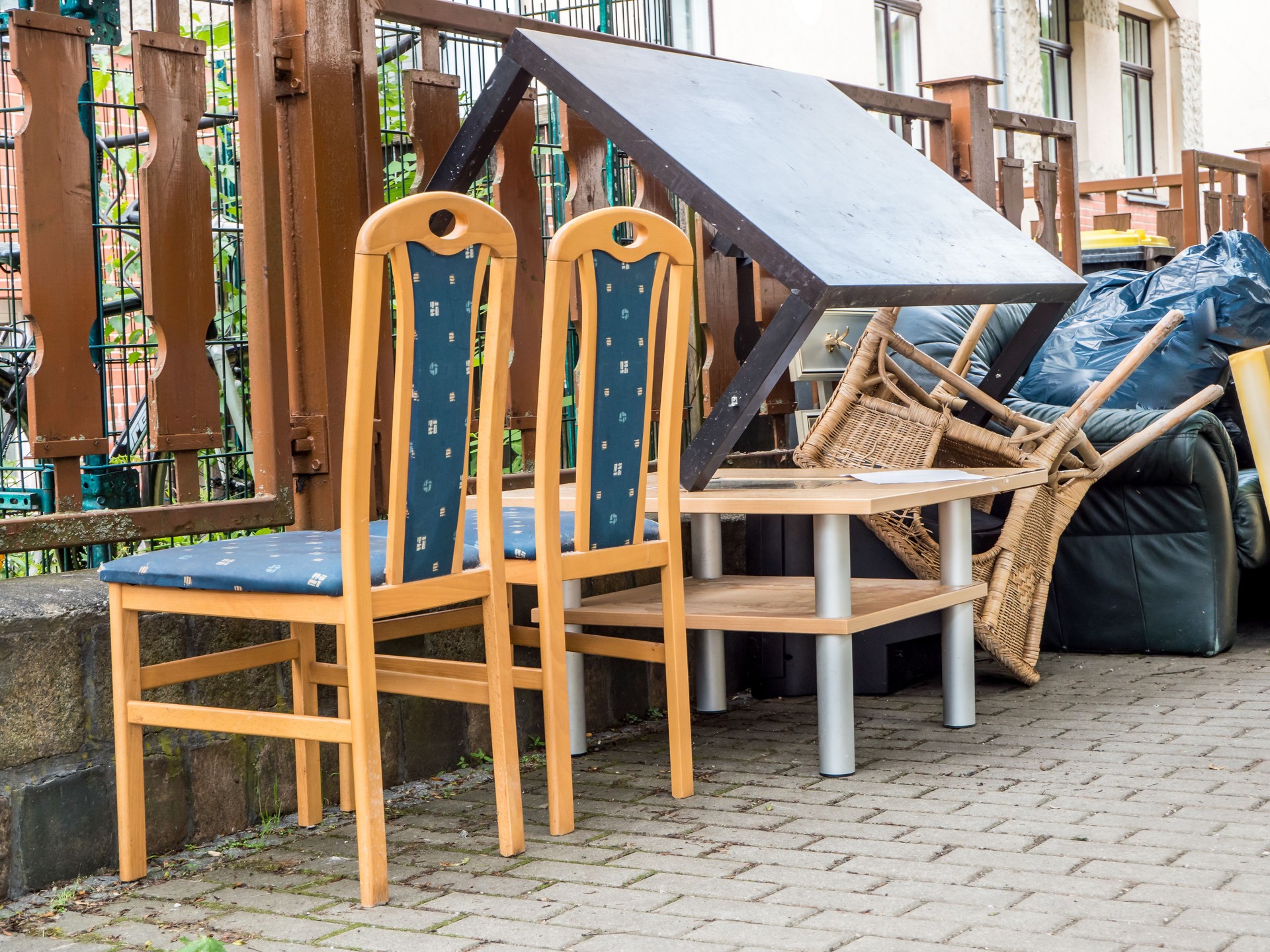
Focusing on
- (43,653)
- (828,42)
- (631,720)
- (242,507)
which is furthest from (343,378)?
(828,42)

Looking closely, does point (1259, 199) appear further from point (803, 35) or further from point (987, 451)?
point (987, 451)

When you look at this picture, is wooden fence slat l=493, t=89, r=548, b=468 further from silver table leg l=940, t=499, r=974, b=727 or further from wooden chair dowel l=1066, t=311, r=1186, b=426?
wooden chair dowel l=1066, t=311, r=1186, b=426

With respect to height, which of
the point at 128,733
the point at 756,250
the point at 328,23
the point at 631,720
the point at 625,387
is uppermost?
the point at 328,23

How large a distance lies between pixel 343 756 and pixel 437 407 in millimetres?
919

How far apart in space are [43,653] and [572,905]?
1.06 meters

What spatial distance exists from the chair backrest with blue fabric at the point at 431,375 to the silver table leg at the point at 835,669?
2.77 feet

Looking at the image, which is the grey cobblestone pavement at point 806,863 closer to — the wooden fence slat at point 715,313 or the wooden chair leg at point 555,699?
the wooden chair leg at point 555,699

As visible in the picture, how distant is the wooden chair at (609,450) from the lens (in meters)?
2.80

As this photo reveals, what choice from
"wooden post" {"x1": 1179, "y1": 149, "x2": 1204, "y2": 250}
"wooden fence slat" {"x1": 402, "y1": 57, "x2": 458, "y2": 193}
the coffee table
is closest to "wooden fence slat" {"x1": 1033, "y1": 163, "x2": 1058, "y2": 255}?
"wooden post" {"x1": 1179, "y1": 149, "x2": 1204, "y2": 250}

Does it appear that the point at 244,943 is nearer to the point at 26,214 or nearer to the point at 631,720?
the point at 26,214

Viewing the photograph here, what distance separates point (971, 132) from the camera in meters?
5.66

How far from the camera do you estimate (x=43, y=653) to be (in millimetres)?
2686

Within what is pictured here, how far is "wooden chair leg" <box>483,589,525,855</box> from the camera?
2680 millimetres

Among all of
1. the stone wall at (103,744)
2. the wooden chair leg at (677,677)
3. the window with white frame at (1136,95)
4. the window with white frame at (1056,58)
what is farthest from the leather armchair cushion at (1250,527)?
the window with white frame at (1136,95)
